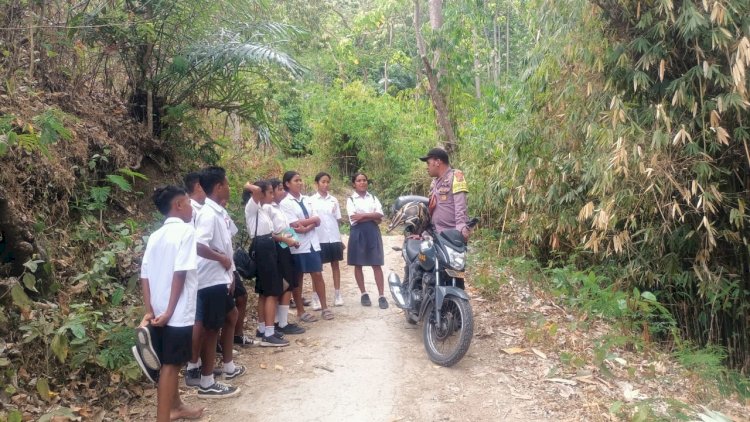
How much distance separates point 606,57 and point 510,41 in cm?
2697

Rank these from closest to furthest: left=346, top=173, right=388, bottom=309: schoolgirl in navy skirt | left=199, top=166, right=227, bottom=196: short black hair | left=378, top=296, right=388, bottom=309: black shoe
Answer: left=199, top=166, right=227, bottom=196: short black hair → left=346, top=173, right=388, bottom=309: schoolgirl in navy skirt → left=378, top=296, right=388, bottom=309: black shoe

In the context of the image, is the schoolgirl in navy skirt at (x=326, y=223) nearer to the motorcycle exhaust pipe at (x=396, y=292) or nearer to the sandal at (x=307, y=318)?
the sandal at (x=307, y=318)

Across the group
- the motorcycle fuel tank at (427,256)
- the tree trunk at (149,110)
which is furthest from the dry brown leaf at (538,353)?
the tree trunk at (149,110)

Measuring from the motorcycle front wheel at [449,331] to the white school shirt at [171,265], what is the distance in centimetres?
216

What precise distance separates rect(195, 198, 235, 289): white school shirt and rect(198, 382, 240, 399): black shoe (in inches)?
30.9

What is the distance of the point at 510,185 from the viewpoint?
890 cm

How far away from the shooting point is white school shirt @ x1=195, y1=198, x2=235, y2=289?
15.1 ft

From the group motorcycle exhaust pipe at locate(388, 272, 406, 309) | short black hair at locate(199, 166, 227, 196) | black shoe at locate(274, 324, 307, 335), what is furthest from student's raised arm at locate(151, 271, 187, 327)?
motorcycle exhaust pipe at locate(388, 272, 406, 309)

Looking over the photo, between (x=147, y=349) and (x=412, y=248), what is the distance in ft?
9.69

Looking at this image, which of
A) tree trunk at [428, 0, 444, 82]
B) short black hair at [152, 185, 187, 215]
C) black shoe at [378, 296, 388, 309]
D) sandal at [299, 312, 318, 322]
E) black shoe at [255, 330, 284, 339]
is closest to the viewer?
short black hair at [152, 185, 187, 215]

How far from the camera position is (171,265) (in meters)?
3.89

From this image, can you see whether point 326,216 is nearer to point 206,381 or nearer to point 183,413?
point 206,381

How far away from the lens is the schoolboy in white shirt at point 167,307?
386 centimetres

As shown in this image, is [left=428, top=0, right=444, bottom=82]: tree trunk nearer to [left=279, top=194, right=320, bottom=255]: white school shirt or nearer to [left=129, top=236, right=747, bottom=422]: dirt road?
[left=279, top=194, right=320, bottom=255]: white school shirt
